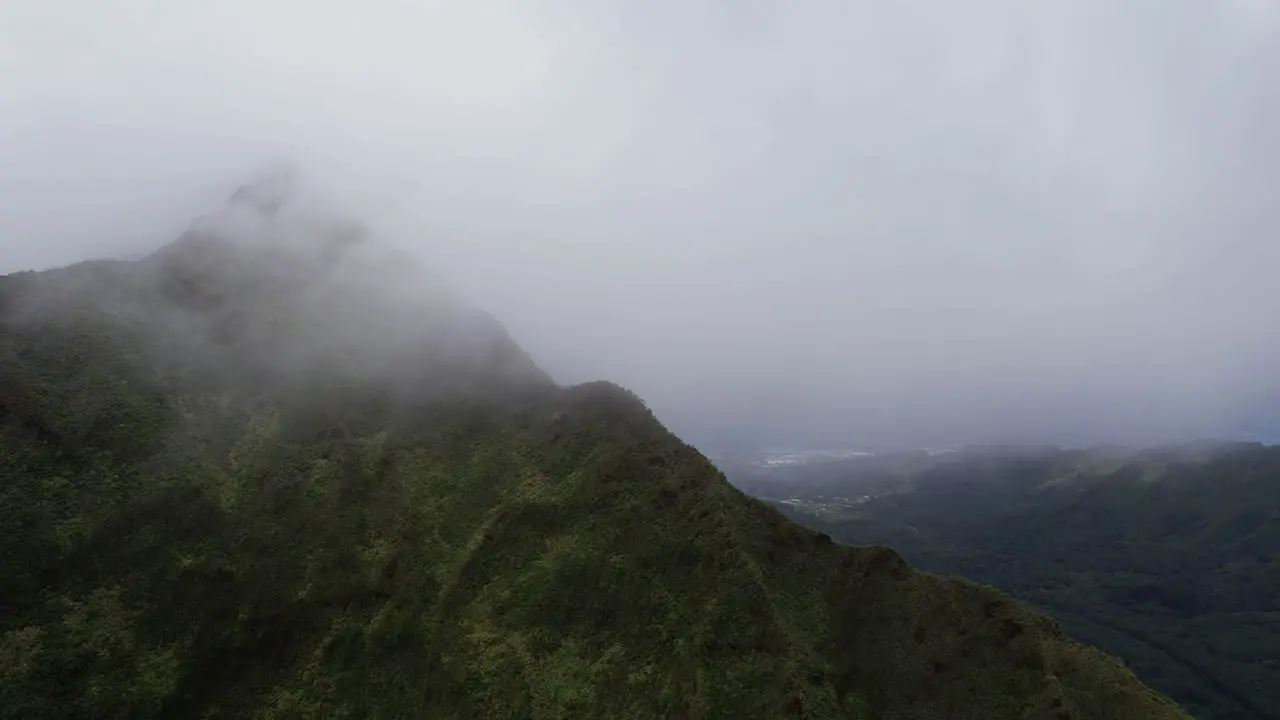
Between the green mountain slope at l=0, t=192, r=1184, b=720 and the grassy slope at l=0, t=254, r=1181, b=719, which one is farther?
the green mountain slope at l=0, t=192, r=1184, b=720

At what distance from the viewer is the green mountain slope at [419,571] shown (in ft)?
235

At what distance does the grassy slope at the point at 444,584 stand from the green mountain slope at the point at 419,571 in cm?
27

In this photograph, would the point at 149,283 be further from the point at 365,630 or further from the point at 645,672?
the point at 645,672

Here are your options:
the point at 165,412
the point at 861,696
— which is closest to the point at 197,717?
the point at 165,412

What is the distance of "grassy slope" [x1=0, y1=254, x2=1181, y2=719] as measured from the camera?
71125 millimetres

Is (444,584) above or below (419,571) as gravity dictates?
below

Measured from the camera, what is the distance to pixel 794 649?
7025cm

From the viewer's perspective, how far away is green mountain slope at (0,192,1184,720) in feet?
235

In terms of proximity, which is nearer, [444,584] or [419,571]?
[444,584]

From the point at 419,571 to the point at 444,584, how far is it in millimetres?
4304

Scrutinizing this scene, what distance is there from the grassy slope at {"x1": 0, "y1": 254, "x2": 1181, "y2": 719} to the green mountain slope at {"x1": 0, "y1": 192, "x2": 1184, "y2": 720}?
274mm

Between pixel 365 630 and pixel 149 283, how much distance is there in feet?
284

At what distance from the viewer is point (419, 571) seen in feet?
289

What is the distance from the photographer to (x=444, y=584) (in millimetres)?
86062
